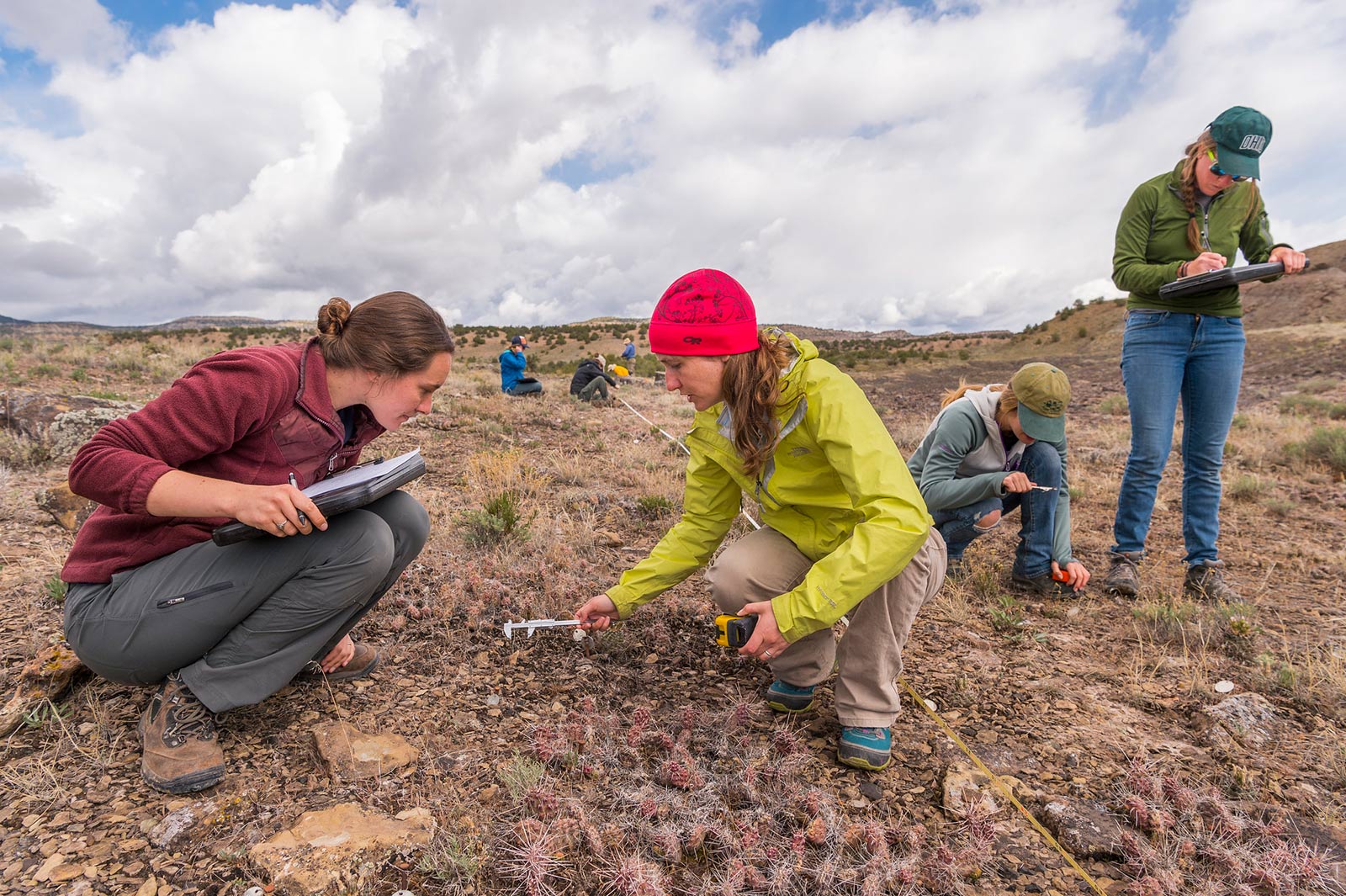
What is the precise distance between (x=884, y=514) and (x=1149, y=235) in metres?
2.88

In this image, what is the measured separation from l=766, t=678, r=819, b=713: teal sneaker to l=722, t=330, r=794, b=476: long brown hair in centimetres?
89

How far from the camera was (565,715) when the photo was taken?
7.88ft

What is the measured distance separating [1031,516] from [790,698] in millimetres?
1988

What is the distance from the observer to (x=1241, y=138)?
3150 mm

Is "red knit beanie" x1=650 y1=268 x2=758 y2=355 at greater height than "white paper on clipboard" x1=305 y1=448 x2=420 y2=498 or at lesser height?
greater

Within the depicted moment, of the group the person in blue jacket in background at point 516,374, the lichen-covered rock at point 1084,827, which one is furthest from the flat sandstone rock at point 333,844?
the person in blue jacket in background at point 516,374

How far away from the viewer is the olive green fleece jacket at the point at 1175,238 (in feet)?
11.3

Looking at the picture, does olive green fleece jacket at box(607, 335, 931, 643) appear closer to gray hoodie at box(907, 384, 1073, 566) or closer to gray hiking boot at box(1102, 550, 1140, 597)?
gray hoodie at box(907, 384, 1073, 566)

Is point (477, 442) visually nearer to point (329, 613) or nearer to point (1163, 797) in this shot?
point (329, 613)

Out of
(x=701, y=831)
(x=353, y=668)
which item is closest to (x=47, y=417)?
(x=353, y=668)

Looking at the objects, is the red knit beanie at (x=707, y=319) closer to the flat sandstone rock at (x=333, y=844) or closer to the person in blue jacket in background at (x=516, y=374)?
the flat sandstone rock at (x=333, y=844)

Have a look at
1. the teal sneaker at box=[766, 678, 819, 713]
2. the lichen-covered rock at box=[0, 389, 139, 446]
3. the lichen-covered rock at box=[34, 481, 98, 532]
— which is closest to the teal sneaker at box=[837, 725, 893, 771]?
the teal sneaker at box=[766, 678, 819, 713]

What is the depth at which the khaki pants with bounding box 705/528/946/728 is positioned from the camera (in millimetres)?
2232

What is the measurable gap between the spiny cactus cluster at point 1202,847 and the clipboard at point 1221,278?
231 centimetres
